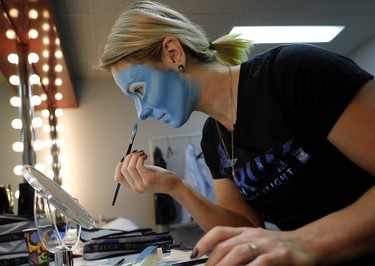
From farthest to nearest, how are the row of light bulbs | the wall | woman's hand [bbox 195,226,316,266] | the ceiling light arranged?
the wall
the ceiling light
the row of light bulbs
woman's hand [bbox 195,226,316,266]

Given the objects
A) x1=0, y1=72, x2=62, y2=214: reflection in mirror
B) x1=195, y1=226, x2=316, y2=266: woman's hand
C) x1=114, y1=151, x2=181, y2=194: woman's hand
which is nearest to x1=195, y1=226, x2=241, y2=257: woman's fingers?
x1=195, y1=226, x2=316, y2=266: woman's hand

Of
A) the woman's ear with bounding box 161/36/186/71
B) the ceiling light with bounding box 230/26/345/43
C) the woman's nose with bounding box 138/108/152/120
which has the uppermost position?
the ceiling light with bounding box 230/26/345/43

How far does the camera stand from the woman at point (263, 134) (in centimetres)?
43

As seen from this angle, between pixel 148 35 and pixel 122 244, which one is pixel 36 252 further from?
pixel 148 35

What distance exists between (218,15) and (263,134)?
6.11 ft

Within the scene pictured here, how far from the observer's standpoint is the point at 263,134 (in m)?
0.66

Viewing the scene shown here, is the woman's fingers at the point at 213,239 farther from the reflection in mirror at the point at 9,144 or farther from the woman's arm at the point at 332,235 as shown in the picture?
the reflection in mirror at the point at 9,144

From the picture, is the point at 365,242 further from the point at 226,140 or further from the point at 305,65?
the point at 226,140

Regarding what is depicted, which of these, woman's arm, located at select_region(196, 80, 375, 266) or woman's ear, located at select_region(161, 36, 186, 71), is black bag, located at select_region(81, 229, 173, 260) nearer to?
woman's ear, located at select_region(161, 36, 186, 71)

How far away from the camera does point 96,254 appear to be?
0.97m

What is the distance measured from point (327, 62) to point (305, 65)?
0.11 ft

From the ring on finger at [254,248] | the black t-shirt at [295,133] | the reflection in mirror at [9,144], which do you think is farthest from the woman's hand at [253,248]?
the reflection in mirror at [9,144]

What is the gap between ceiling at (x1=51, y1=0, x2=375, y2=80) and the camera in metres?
2.13

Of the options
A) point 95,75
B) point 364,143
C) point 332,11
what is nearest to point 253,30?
point 332,11
